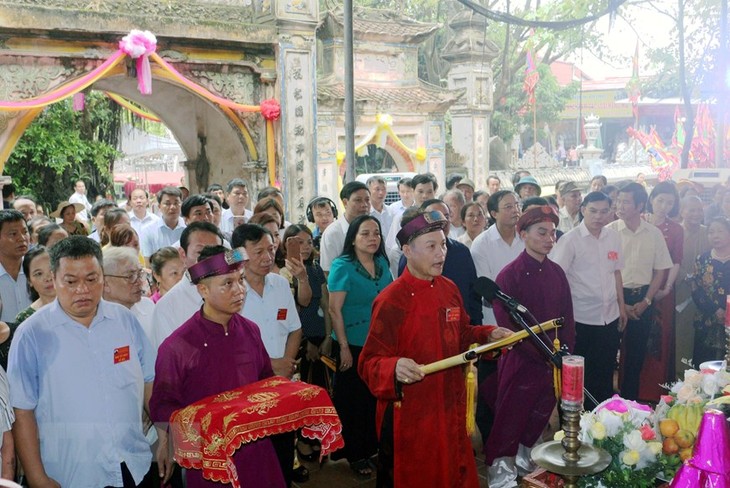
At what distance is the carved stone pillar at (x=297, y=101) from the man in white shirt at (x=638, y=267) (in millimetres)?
5918

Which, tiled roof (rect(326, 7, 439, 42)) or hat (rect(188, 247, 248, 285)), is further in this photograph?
tiled roof (rect(326, 7, 439, 42))

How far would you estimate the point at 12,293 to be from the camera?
14.9 feet

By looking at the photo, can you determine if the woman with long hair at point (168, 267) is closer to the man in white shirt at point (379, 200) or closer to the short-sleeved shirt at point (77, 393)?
the short-sleeved shirt at point (77, 393)

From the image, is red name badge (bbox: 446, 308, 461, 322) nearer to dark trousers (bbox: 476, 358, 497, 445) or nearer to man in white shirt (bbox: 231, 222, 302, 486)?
man in white shirt (bbox: 231, 222, 302, 486)

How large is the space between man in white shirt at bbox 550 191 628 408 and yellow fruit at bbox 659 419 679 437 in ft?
7.23

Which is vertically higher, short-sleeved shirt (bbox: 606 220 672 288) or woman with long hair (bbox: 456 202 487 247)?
woman with long hair (bbox: 456 202 487 247)

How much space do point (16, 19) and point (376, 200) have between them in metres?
4.99

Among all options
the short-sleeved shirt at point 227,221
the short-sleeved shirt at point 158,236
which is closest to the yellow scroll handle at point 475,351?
the short-sleeved shirt at point 158,236

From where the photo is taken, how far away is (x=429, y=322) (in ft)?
11.5

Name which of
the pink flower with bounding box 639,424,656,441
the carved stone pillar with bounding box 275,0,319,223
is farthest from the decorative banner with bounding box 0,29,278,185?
the pink flower with bounding box 639,424,656,441

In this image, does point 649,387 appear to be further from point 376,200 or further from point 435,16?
point 435,16

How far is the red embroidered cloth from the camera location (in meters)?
2.65

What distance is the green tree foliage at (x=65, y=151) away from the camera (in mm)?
15758

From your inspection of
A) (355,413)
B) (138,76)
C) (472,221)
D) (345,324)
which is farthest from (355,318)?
(138,76)
